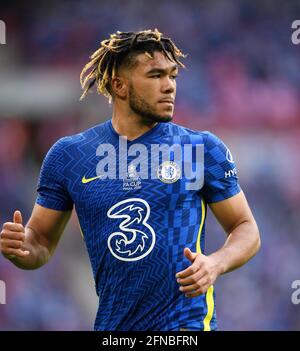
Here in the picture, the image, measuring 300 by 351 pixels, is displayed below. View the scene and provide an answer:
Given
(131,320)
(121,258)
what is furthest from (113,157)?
(131,320)

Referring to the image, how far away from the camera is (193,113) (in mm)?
10297

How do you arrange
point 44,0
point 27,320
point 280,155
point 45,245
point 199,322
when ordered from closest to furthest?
1. point 199,322
2. point 45,245
3. point 27,320
4. point 280,155
5. point 44,0

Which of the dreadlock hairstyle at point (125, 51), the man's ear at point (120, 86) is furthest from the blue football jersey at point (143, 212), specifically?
the dreadlock hairstyle at point (125, 51)

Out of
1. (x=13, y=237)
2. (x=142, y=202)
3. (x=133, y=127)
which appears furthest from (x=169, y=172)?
(x=13, y=237)

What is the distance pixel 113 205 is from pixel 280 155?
5.68 meters

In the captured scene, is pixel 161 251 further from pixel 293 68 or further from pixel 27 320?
pixel 293 68

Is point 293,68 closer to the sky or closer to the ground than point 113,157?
closer to the sky

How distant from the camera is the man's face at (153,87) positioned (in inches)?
192

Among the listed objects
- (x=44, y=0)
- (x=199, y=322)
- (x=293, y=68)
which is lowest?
(x=199, y=322)

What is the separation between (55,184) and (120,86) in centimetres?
74

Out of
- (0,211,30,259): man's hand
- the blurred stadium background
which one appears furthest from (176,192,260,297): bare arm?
the blurred stadium background

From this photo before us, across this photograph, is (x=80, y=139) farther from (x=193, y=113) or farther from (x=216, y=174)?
(x=193, y=113)

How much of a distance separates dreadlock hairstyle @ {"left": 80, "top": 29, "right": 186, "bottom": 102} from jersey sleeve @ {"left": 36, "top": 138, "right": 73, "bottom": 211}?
0.54 metres

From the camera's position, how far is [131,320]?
465cm
